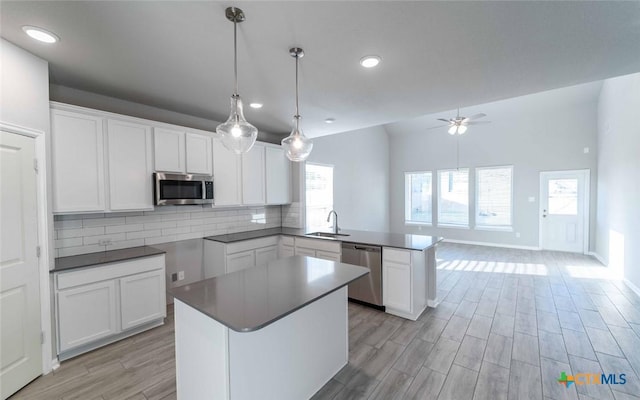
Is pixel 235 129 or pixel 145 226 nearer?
pixel 235 129

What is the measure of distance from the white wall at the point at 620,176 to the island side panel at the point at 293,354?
4676 mm

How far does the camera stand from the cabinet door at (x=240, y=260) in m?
3.58

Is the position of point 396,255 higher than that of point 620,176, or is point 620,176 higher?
point 620,176

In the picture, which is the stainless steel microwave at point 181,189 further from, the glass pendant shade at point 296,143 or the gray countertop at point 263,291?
the glass pendant shade at point 296,143

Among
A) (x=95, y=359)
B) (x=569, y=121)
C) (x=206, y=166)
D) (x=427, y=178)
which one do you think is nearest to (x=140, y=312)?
(x=95, y=359)

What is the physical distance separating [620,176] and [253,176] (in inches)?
242

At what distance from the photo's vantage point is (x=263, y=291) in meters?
1.76

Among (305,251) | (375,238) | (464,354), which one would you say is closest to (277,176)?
(305,251)

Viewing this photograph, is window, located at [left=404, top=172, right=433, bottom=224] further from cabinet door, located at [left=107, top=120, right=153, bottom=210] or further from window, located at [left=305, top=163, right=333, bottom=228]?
cabinet door, located at [left=107, top=120, right=153, bottom=210]

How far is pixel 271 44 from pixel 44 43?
165 cm

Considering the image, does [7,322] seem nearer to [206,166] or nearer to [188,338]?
[188,338]

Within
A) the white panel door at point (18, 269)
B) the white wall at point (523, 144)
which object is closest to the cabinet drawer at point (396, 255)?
the white panel door at point (18, 269)

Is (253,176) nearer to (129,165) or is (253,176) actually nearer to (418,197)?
(129,165)
